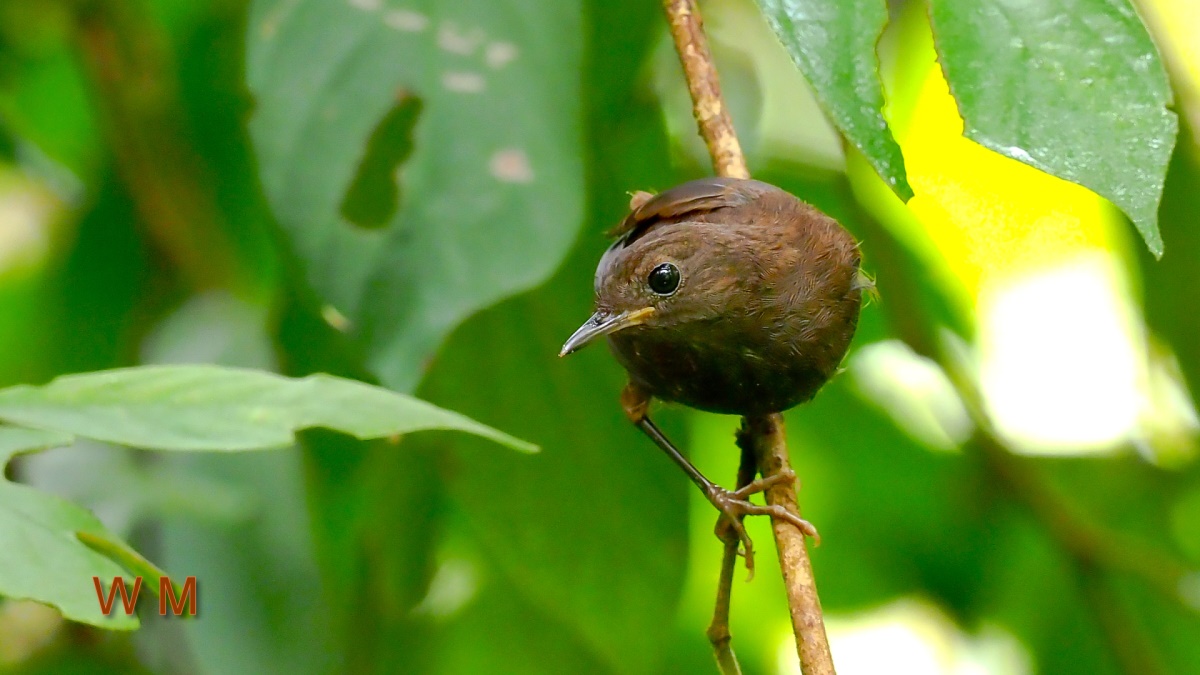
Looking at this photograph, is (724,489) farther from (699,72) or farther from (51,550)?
(51,550)

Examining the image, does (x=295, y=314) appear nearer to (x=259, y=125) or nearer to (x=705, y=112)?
(x=259, y=125)

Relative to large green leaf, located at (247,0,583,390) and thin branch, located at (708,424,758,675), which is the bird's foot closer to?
thin branch, located at (708,424,758,675)

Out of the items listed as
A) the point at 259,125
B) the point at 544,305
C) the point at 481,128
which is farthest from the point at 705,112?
the point at 259,125

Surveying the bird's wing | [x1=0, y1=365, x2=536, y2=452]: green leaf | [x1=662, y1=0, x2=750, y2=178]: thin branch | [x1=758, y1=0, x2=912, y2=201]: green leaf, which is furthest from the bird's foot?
[x1=0, y1=365, x2=536, y2=452]: green leaf

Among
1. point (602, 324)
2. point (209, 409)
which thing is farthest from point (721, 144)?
point (209, 409)

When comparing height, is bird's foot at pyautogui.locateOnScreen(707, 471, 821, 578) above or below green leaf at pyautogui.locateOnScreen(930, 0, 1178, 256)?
below

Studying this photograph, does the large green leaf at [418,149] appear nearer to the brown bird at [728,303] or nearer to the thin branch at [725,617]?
the brown bird at [728,303]
